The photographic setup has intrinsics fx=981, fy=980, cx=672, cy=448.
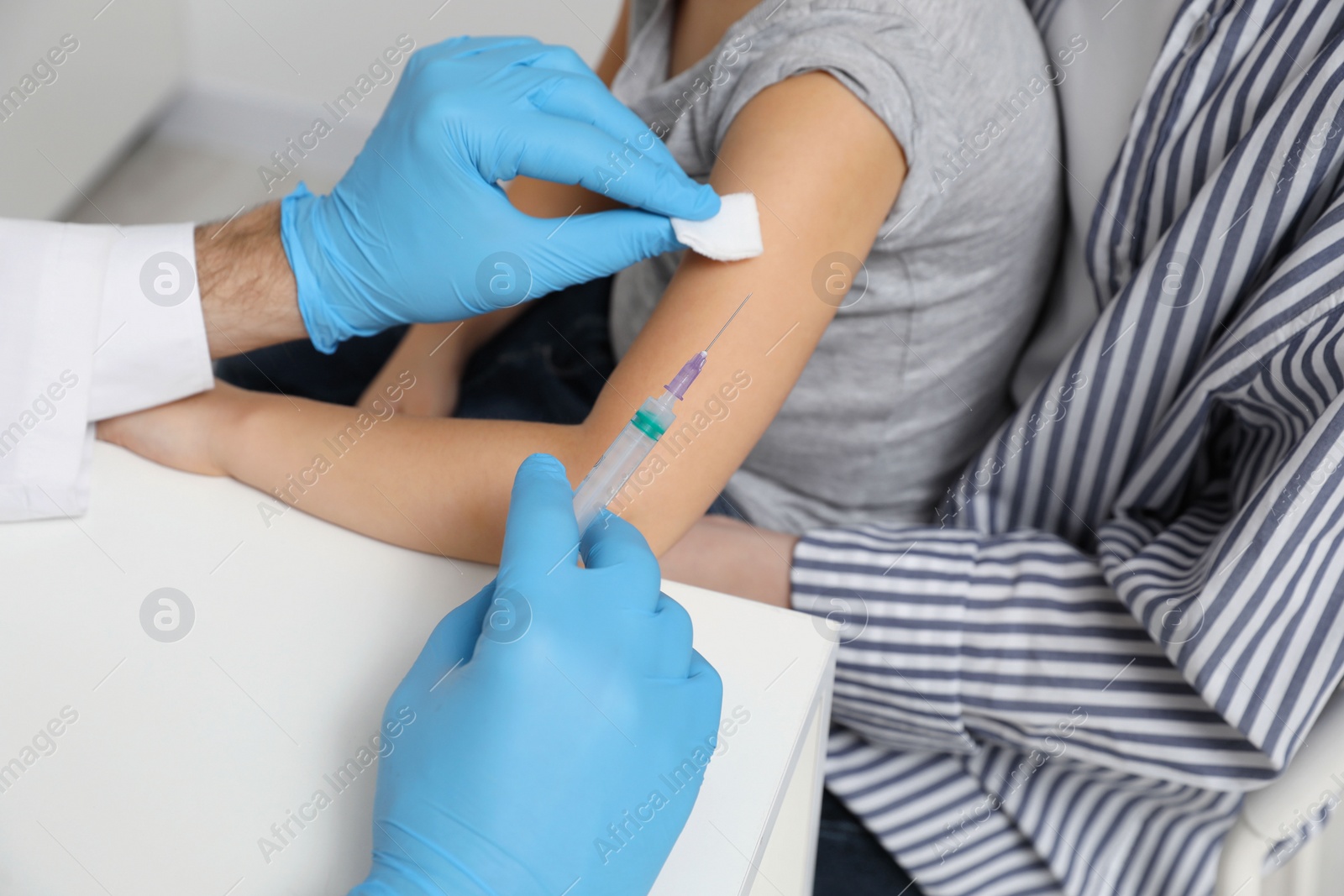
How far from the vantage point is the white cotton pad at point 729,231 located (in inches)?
→ 26.4

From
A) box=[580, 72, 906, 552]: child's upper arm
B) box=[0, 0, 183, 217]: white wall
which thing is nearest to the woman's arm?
box=[580, 72, 906, 552]: child's upper arm

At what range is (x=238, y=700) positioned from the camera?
593 mm

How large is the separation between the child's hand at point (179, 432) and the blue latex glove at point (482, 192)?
12 cm

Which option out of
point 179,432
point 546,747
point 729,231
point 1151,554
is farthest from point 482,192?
point 1151,554

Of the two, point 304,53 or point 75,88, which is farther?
point 304,53

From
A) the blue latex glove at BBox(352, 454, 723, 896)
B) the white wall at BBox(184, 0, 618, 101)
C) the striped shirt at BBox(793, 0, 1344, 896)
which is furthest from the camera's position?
the white wall at BBox(184, 0, 618, 101)

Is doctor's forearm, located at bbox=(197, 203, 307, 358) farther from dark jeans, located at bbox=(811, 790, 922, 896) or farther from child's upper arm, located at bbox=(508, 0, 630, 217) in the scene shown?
dark jeans, located at bbox=(811, 790, 922, 896)

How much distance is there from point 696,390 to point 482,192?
8.2 inches

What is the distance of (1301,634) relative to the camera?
64 centimetres

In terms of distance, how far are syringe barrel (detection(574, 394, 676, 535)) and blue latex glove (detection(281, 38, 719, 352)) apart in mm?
160

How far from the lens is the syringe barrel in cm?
58

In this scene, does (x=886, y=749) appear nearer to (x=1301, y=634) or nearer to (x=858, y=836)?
(x=858, y=836)

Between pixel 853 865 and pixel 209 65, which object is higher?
pixel 209 65

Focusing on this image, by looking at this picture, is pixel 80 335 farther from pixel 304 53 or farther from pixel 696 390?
pixel 304 53
